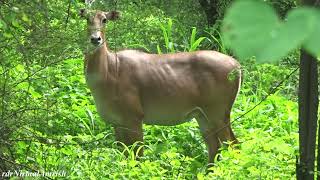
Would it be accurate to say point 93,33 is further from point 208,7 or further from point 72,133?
point 208,7

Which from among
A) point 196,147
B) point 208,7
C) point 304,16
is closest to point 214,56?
point 196,147

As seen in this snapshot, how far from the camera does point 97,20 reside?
239 inches

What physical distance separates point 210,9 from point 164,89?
4.13m

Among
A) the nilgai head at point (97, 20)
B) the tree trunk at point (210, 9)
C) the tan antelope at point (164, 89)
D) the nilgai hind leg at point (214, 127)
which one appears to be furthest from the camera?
the tree trunk at point (210, 9)

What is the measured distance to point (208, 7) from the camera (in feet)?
33.9

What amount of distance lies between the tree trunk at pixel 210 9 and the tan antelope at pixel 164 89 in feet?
12.5

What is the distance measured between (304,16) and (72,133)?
610 cm

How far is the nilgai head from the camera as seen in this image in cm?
557

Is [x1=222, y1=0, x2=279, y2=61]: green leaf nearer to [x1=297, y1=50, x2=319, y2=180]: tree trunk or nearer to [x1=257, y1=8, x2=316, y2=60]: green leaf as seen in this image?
[x1=257, y1=8, x2=316, y2=60]: green leaf

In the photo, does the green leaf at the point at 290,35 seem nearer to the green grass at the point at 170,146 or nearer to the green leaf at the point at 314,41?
the green leaf at the point at 314,41

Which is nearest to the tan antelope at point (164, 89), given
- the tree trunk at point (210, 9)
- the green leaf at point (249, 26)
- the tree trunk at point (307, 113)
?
the tree trunk at point (307, 113)

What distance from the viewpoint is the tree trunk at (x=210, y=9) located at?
33.8ft

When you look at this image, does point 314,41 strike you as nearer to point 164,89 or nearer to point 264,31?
point 264,31

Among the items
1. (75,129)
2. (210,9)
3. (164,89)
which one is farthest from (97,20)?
(210,9)
